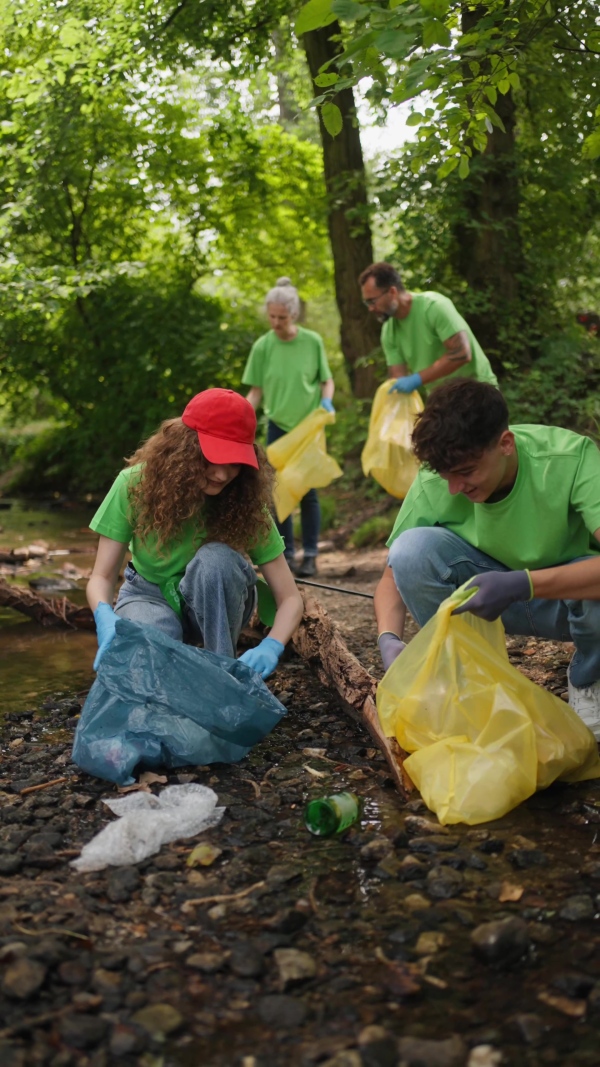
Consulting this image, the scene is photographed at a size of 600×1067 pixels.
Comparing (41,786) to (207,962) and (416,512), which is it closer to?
(207,962)

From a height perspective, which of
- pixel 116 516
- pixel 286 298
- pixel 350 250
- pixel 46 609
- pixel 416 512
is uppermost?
pixel 350 250

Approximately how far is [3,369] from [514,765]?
1093cm

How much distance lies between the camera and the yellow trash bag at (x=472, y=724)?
7.35 ft

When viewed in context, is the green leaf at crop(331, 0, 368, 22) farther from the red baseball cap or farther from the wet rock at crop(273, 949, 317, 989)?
the wet rock at crop(273, 949, 317, 989)

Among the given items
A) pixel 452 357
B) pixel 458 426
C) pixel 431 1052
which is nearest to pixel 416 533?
pixel 458 426

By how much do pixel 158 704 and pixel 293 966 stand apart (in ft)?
3.30

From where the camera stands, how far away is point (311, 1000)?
63.1 inches

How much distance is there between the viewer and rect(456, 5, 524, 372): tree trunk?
770cm

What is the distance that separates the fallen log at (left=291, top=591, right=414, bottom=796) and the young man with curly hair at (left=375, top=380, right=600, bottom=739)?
22 centimetres

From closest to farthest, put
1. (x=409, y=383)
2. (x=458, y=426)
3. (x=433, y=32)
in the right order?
(x=433, y=32)
(x=458, y=426)
(x=409, y=383)

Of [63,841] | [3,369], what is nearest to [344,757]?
[63,841]

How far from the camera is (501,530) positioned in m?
2.57

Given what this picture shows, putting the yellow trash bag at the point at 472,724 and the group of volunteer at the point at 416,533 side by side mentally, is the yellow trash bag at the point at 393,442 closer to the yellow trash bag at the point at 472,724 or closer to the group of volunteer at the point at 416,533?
the group of volunteer at the point at 416,533

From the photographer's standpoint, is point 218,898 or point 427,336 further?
point 427,336
